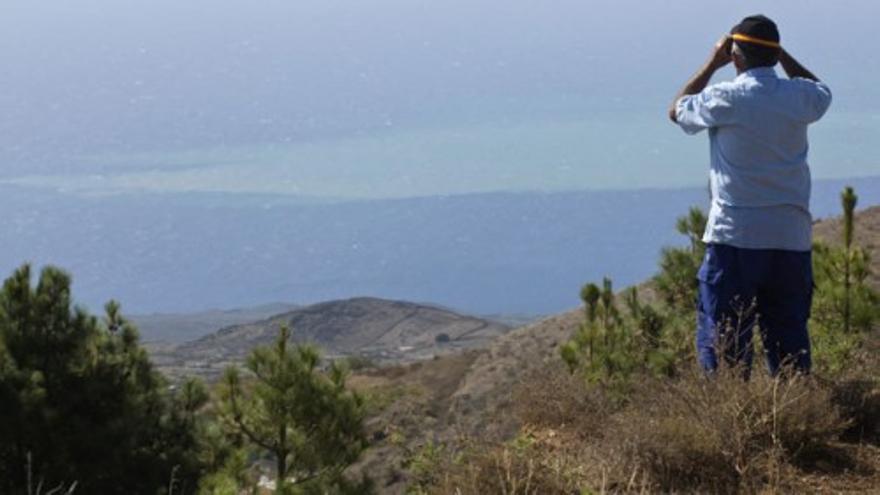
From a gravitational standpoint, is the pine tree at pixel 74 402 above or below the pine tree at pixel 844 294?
below

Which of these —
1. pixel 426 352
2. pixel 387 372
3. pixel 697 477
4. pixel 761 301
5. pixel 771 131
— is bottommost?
pixel 426 352

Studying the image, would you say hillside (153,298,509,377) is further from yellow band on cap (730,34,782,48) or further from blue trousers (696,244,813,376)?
yellow band on cap (730,34,782,48)

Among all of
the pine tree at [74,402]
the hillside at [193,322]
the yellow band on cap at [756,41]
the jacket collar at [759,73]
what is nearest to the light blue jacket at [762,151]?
the jacket collar at [759,73]

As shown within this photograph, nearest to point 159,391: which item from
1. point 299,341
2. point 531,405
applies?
point 299,341

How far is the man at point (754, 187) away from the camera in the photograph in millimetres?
6453

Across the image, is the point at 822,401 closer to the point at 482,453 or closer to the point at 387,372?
the point at 482,453

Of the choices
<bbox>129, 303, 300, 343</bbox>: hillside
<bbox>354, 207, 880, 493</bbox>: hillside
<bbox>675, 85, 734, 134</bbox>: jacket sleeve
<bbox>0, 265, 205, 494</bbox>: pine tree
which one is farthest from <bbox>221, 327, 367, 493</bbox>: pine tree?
<bbox>129, 303, 300, 343</bbox>: hillside

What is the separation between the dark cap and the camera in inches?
254

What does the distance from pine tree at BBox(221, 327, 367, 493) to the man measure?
3.28 meters

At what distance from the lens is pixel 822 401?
20.4 ft

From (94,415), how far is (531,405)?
5.71 metres

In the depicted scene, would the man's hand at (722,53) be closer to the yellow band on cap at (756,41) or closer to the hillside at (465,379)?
the yellow band on cap at (756,41)

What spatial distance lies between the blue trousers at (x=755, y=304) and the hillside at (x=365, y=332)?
6917cm

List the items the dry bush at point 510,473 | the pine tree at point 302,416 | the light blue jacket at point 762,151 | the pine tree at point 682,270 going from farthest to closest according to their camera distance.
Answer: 1. the pine tree at point 682,270
2. the pine tree at point 302,416
3. the light blue jacket at point 762,151
4. the dry bush at point 510,473
